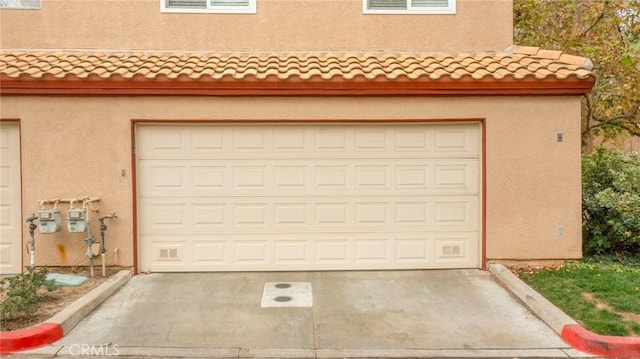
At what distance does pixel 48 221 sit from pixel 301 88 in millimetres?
4186

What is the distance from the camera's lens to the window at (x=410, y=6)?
29.4 ft

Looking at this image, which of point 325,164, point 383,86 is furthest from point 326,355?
point 383,86

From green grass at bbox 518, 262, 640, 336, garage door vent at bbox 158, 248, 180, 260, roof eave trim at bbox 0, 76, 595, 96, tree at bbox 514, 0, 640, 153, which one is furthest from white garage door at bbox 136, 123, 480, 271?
tree at bbox 514, 0, 640, 153

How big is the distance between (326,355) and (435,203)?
3755 millimetres

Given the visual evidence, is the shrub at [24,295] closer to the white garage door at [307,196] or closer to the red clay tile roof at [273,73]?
the white garage door at [307,196]

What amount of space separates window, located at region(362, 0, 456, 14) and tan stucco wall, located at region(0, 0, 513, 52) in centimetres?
11

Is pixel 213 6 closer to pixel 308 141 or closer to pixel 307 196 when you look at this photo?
pixel 308 141

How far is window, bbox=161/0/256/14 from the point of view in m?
8.83

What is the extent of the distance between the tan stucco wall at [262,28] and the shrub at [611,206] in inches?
115

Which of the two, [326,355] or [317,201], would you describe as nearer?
[326,355]

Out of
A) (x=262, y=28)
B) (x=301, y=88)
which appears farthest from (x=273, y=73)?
(x=262, y=28)

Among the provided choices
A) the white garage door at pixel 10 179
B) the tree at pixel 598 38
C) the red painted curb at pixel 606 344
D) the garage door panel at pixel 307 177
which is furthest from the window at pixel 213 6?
the tree at pixel 598 38

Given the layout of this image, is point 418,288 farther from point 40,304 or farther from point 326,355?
point 40,304

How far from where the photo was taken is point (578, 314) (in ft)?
18.1
